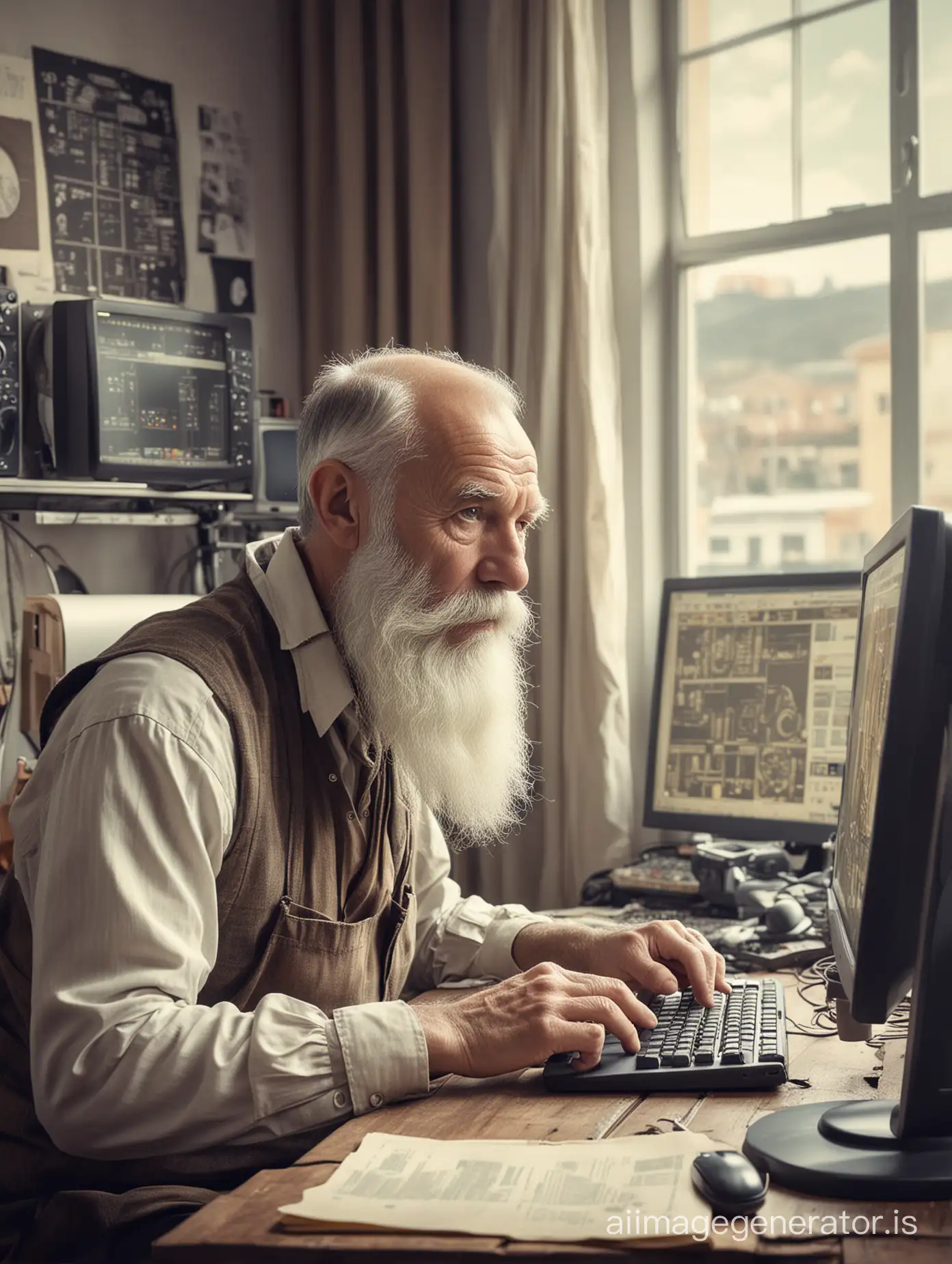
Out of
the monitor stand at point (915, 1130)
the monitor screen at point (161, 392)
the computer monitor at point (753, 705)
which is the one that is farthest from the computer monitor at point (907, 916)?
the monitor screen at point (161, 392)

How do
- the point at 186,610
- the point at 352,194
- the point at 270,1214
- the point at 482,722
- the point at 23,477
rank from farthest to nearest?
the point at 352,194 → the point at 23,477 → the point at 482,722 → the point at 186,610 → the point at 270,1214

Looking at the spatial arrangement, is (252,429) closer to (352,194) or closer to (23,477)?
(23,477)

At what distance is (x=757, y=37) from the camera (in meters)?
2.77

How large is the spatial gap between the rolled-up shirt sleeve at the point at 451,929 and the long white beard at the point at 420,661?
152 mm

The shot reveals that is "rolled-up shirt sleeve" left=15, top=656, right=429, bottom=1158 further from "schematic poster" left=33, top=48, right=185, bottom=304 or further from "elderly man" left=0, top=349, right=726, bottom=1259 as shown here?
"schematic poster" left=33, top=48, right=185, bottom=304

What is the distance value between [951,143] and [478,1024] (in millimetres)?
2026

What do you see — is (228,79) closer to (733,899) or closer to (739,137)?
(739,137)

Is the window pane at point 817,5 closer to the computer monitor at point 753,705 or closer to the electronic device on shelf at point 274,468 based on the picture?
the computer monitor at point 753,705

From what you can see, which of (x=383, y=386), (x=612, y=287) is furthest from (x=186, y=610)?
(x=612, y=287)

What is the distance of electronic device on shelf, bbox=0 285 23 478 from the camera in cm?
247

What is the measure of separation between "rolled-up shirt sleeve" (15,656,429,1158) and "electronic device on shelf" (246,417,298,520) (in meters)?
1.72

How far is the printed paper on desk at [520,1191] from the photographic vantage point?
87 centimetres

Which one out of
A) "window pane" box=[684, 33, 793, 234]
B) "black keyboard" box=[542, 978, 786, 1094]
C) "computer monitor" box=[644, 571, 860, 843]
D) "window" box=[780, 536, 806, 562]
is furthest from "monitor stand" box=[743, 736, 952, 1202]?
"window pane" box=[684, 33, 793, 234]

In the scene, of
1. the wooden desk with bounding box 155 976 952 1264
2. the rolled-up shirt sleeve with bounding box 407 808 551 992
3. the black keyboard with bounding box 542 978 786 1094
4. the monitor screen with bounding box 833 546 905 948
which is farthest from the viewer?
the rolled-up shirt sleeve with bounding box 407 808 551 992
